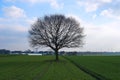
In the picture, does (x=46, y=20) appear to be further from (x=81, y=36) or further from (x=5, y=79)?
(x=5, y=79)

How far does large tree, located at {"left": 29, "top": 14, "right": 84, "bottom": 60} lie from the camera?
72750 millimetres

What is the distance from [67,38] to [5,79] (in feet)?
166

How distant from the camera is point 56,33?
242 ft

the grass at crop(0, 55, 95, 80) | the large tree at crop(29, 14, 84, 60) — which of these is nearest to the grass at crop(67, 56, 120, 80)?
the grass at crop(0, 55, 95, 80)

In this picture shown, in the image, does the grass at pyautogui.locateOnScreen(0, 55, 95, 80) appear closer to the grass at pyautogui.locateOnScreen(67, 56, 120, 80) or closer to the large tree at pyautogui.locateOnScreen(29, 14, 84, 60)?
the grass at pyautogui.locateOnScreen(67, 56, 120, 80)

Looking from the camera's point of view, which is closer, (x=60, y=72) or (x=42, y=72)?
(x=60, y=72)

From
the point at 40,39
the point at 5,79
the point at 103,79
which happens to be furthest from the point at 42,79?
the point at 40,39

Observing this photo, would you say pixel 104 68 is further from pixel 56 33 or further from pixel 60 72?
pixel 56 33

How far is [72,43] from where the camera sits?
7338cm

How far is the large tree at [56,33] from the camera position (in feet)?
239

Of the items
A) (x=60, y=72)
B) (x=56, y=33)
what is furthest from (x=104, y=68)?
(x=56, y=33)

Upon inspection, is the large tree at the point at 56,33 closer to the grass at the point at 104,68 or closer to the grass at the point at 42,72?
the grass at the point at 104,68

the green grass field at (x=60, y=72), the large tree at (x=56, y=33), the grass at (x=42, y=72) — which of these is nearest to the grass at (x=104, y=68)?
the green grass field at (x=60, y=72)

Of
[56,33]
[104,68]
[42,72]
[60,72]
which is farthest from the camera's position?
[56,33]
